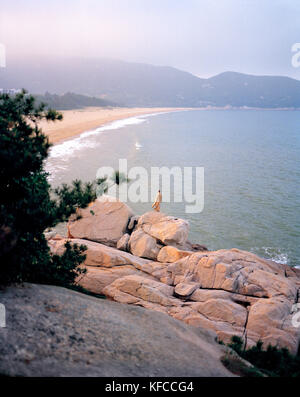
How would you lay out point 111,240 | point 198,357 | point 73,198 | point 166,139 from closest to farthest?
1. point 198,357
2. point 73,198
3. point 111,240
4. point 166,139

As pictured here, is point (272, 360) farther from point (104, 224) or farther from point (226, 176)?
point (226, 176)

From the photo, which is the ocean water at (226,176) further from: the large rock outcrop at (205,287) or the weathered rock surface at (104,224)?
the large rock outcrop at (205,287)

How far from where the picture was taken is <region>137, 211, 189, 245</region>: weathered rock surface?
59.1ft

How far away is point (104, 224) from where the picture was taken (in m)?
19.4

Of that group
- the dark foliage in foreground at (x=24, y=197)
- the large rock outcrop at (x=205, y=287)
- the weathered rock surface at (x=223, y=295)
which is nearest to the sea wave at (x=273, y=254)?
the large rock outcrop at (x=205, y=287)

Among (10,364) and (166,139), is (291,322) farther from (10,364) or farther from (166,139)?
(166,139)

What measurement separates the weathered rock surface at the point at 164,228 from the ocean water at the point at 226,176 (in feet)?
18.3

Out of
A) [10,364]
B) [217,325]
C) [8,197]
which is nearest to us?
[10,364]

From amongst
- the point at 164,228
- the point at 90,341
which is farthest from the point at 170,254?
the point at 90,341

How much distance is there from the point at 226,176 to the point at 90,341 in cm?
4130

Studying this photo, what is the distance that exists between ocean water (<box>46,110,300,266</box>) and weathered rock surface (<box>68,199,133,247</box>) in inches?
271
